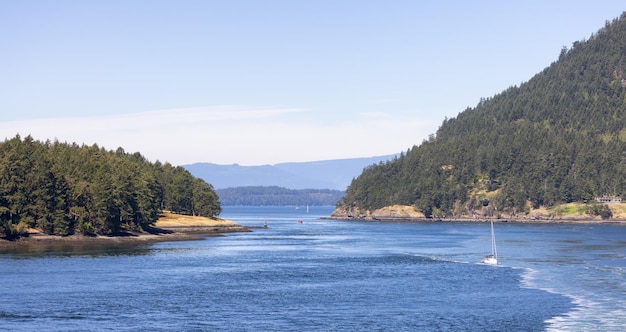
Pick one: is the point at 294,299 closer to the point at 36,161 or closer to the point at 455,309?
the point at 455,309

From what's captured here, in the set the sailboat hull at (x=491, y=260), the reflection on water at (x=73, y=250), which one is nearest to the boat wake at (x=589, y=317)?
the sailboat hull at (x=491, y=260)

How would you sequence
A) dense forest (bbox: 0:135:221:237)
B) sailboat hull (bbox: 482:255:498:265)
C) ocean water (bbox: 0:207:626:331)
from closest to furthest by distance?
ocean water (bbox: 0:207:626:331), sailboat hull (bbox: 482:255:498:265), dense forest (bbox: 0:135:221:237)

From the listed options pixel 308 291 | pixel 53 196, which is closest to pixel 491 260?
pixel 308 291

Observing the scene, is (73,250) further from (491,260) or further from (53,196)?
(491,260)

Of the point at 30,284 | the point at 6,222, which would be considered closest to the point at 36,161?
the point at 6,222

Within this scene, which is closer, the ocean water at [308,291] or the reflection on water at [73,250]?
the ocean water at [308,291]

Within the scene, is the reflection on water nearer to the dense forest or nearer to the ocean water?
the ocean water

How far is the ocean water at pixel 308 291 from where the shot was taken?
267 feet

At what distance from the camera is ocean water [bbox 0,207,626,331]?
81.3m

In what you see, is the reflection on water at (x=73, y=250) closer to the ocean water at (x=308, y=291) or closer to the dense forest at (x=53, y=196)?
the ocean water at (x=308, y=291)

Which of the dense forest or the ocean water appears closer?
the ocean water

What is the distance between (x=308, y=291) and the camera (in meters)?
105

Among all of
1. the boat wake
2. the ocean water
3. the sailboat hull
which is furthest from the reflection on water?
the boat wake

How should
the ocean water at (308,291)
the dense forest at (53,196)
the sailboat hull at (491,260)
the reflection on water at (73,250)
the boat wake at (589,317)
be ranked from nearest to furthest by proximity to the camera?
the boat wake at (589,317) → the ocean water at (308,291) → the sailboat hull at (491,260) → the reflection on water at (73,250) → the dense forest at (53,196)
